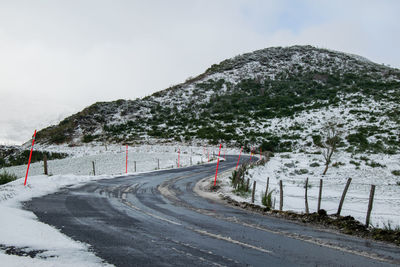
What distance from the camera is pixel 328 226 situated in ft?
30.3

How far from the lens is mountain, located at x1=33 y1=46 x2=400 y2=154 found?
45625mm

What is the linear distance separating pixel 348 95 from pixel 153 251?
6316 centimetres

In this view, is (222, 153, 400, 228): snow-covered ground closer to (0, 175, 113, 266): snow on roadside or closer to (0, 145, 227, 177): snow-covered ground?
(0, 175, 113, 266): snow on roadside

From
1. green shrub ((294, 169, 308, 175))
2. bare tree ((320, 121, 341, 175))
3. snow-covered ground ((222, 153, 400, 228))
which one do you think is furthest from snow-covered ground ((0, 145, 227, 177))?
bare tree ((320, 121, 341, 175))

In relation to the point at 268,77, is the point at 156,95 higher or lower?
A: lower

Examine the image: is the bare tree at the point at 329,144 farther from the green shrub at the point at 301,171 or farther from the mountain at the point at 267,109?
the green shrub at the point at 301,171

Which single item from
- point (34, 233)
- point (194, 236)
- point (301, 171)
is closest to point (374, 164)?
point (301, 171)

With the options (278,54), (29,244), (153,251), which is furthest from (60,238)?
(278,54)

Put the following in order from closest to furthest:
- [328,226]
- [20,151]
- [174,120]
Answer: [328,226] → [20,151] → [174,120]

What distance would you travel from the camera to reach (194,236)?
713 centimetres

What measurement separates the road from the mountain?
101 feet

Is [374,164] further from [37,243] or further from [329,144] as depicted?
[37,243]

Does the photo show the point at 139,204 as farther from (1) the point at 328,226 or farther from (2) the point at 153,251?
(1) the point at 328,226

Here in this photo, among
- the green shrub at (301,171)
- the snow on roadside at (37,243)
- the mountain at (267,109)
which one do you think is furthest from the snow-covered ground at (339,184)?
the mountain at (267,109)
